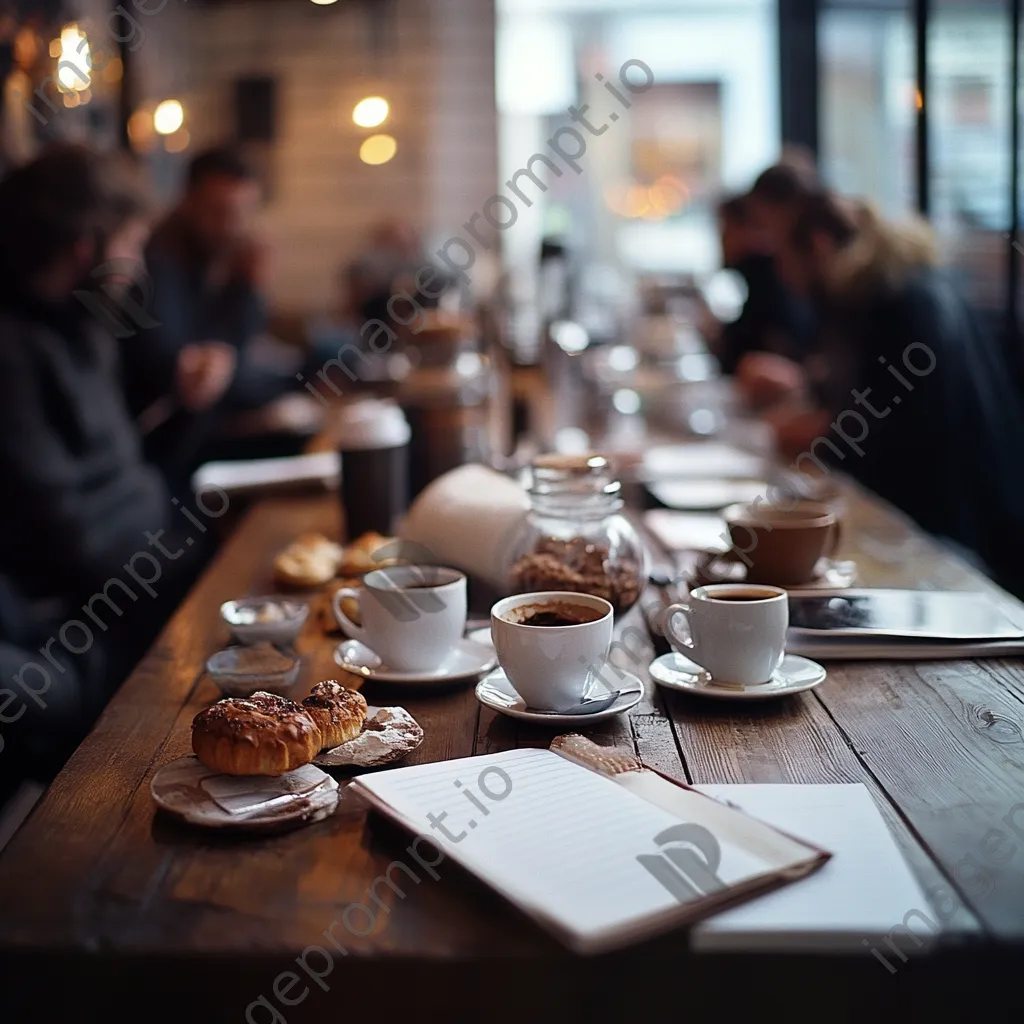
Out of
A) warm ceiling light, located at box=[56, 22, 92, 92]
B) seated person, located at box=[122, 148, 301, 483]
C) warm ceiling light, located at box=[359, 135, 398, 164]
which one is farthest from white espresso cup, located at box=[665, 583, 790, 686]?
warm ceiling light, located at box=[359, 135, 398, 164]

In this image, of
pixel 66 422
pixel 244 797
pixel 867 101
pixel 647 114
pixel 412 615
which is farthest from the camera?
pixel 647 114

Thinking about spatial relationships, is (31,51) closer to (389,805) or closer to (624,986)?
(389,805)

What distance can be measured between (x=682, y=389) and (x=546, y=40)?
6283mm

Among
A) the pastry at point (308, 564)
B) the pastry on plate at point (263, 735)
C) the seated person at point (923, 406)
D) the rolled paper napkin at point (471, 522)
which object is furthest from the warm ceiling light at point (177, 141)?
Result: the pastry on plate at point (263, 735)

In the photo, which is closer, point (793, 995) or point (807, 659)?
point (793, 995)

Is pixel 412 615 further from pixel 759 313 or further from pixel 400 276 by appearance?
pixel 400 276

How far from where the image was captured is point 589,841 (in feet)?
2.67

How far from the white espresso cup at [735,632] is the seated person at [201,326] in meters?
2.26

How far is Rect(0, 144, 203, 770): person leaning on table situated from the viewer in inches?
91.5

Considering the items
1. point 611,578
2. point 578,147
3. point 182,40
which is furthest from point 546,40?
point 611,578

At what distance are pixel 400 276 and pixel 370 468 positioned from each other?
12.4 ft

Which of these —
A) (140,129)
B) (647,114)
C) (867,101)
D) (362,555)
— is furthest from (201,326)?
(647,114)

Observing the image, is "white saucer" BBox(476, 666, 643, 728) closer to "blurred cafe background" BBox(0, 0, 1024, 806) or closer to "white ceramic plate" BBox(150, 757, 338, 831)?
"white ceramic plate" BBox(150, 757, 338, 831)

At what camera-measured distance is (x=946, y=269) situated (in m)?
3.01
